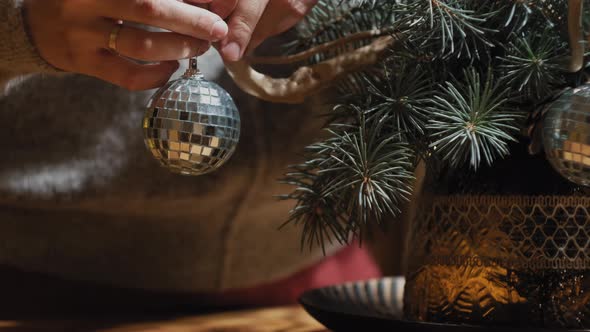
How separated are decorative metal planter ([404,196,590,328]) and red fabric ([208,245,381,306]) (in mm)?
304

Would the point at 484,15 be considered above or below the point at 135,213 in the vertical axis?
above

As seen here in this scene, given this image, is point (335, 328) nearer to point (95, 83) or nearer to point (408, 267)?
point (408, 267)

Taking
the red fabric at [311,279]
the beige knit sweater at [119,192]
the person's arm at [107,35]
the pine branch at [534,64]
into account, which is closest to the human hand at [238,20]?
the person's arm at [107,35]

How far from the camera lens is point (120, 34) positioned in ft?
1.11

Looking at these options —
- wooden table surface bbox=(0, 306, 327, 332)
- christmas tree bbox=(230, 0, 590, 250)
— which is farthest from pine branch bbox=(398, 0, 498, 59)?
wooden table surface bbox=(0, 306, 327, 332)

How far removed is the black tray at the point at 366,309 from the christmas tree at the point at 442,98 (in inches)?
2.1

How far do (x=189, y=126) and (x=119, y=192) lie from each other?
28 centimetres

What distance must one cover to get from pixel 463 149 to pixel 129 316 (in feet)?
1.33

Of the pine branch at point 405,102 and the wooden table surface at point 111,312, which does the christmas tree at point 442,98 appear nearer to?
the pine branch at point 405,102

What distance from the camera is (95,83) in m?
0.58

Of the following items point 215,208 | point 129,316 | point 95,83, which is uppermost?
point 95,83

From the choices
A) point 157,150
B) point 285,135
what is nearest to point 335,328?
point 157,150

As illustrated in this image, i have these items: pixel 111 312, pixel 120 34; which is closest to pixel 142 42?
pixel 120 34

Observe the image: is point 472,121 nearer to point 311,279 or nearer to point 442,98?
point 442,98
